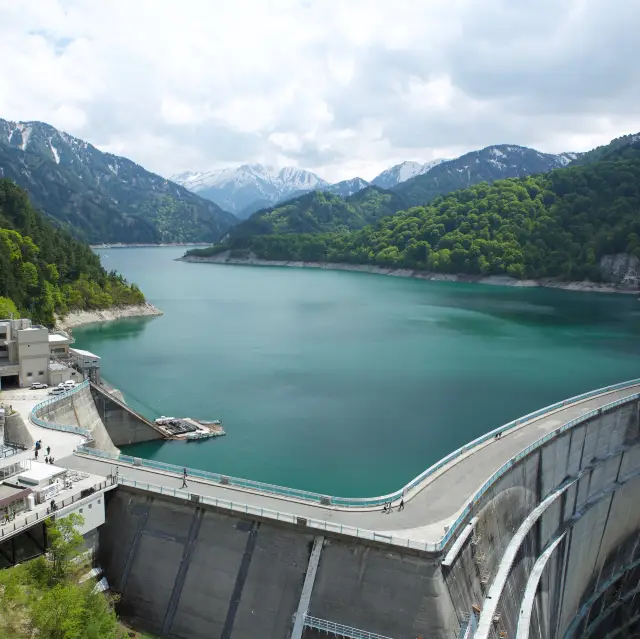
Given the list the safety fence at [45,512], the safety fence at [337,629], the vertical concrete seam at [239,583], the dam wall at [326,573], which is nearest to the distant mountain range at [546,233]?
the dam wall at [326,573]

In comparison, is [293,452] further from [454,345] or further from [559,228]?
[559,228]

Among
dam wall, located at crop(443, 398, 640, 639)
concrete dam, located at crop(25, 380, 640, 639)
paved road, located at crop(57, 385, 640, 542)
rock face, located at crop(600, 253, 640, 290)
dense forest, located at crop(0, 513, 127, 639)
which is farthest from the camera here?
rock face, located at crop(600, 253, 640, 290)

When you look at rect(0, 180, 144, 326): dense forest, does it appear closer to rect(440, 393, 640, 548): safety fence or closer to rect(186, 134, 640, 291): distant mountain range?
rect(440, 393, 640, 548): safety fence

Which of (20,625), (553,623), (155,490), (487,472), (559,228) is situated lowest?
(553,623)

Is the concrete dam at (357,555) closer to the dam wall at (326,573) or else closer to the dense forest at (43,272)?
the dam wall at (326,573)

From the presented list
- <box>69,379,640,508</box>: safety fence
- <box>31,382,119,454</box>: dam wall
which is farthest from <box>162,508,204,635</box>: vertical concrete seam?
<box>31,382,119,454</box>: dam wall

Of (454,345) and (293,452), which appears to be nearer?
(293,452)

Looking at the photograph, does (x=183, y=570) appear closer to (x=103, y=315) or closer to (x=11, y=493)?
(x=11, y=493)

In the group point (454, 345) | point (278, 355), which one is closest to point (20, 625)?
point (278, 355)
